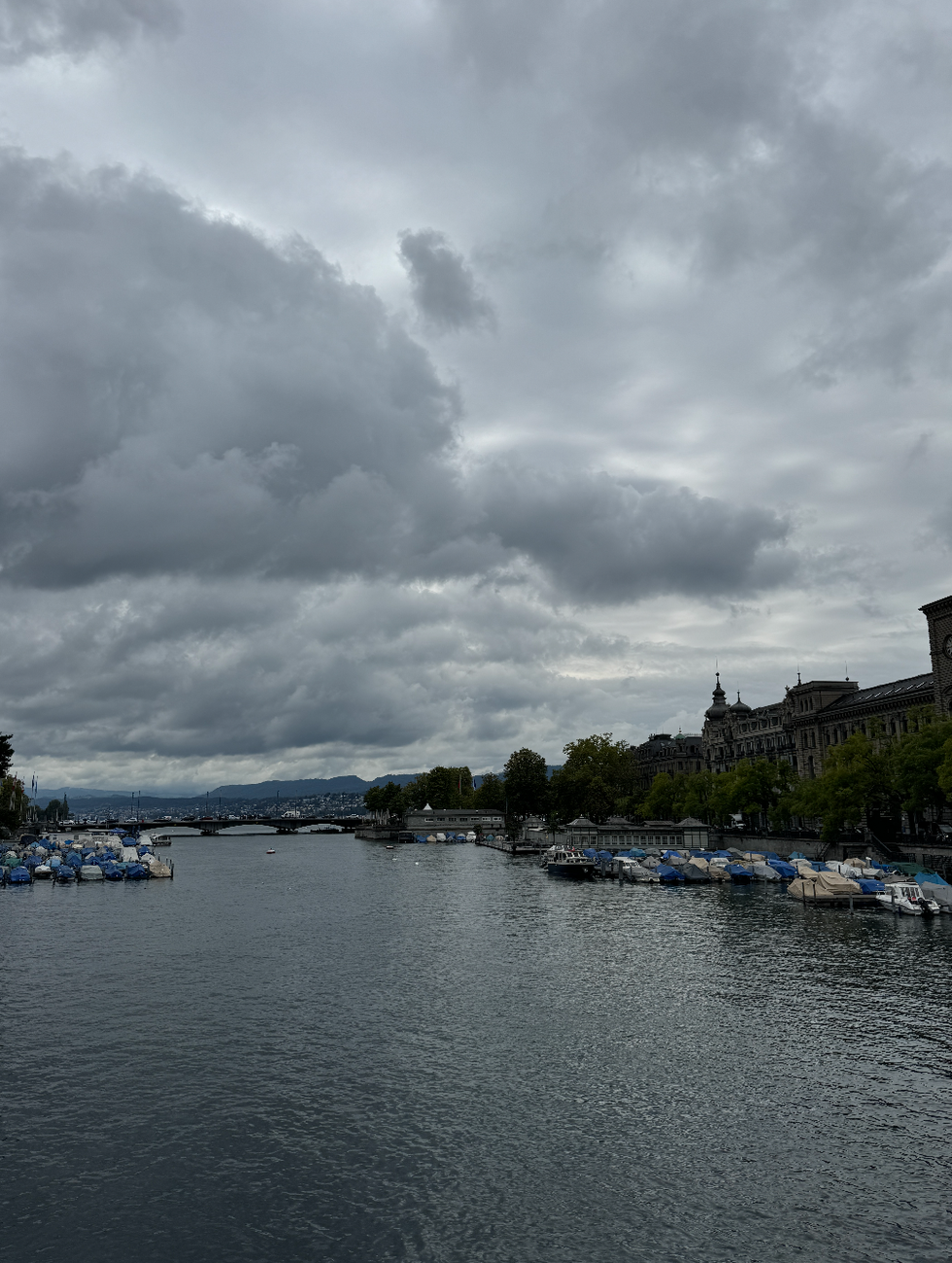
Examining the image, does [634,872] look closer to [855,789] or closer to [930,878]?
[855,789]

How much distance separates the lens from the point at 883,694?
177 metres

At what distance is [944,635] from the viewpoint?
463 ft

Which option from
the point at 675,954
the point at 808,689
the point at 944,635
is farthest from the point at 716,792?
the point at 675,954

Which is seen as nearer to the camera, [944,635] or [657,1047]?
[657,1047]

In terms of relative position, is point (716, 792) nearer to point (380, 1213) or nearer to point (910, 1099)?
point (910, 1099)

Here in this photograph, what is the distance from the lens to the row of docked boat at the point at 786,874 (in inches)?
3735

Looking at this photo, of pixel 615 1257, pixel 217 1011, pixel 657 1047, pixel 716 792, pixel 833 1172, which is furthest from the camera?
pixel 716 792

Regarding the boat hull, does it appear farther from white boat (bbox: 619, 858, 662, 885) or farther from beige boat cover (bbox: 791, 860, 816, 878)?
beige boat cover (bbox: 791, 860, 816, 878)

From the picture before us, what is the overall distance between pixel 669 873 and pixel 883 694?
6690cm

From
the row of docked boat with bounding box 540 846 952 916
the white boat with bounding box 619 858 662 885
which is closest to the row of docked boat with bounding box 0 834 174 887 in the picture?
the row of docked boat with bounding box 540 846 952 916

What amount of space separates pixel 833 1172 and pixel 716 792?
15531 cm

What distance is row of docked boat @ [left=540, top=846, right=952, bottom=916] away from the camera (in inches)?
3735

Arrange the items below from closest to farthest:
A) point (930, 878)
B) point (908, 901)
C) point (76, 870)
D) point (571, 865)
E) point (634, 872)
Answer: point (908, 901)
point (930, 878)
point (634, 872)
point (571, 865)
point (76, 870)

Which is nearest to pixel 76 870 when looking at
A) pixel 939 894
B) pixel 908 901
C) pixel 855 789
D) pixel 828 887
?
pixel 828 887
